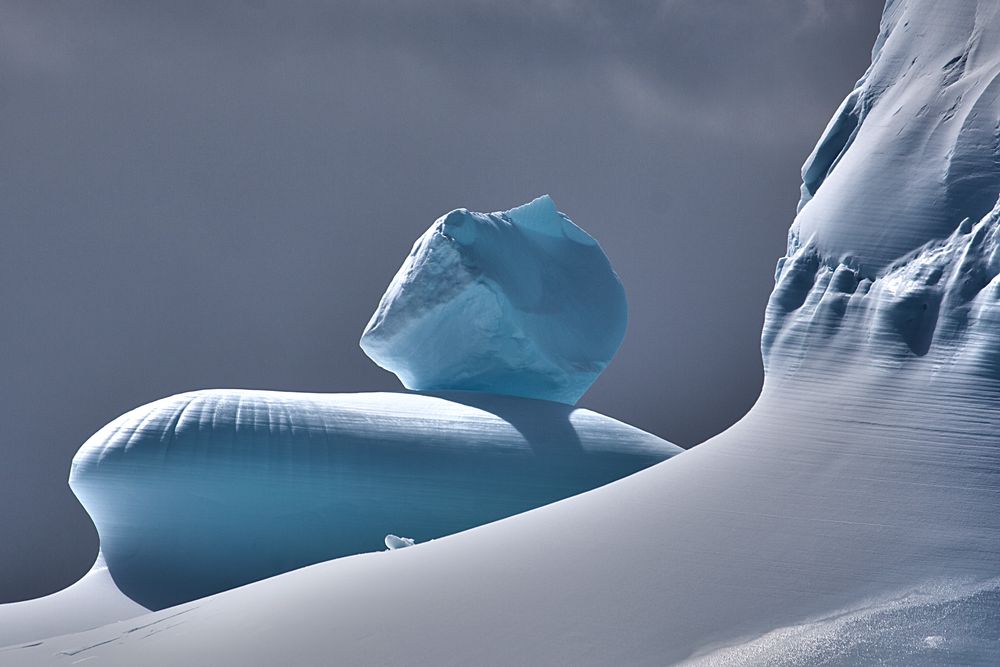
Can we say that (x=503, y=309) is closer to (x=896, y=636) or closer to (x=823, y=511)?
(x=823, y=511)

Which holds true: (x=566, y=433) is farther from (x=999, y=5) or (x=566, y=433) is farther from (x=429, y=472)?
(x=999, y=5)

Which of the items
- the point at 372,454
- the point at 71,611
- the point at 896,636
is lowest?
the point at 71,611

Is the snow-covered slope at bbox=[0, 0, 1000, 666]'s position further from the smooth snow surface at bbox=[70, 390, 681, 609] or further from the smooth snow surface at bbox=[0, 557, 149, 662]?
the smooth snow surface at bbox=[70, 390, 681, 609]

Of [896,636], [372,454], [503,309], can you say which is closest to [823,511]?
[896,636]

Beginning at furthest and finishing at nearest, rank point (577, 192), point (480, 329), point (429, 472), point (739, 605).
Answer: point (577, 192) → point (480, 329) → point (429, 472) → point (739, 605)

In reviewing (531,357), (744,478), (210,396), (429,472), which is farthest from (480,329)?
(744,478)

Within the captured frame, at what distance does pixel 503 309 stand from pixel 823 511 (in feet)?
14.6

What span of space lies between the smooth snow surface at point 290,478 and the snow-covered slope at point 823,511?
308 cm

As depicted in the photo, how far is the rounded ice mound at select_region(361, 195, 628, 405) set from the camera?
6762 millimetres

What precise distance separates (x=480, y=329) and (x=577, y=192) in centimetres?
489

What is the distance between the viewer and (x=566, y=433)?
6602 millimetres

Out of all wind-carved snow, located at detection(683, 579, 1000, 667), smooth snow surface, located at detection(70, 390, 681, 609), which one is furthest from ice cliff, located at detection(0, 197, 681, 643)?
wind-carved snow, located at detection(683, 579, 1000, 667)

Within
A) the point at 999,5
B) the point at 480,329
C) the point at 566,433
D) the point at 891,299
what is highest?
the point at 999,5

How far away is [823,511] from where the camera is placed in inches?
94.4
